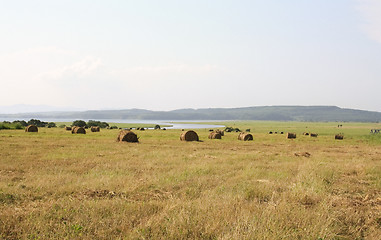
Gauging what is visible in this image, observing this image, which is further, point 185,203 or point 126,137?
point 126,137

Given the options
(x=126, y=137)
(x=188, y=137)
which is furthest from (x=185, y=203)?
(x=188, y=137)

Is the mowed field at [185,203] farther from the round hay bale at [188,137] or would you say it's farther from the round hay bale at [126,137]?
the round hay bale at [188,137]

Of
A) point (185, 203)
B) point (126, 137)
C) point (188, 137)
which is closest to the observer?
point (185, 203)

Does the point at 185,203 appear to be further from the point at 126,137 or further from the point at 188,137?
the point at 188,137

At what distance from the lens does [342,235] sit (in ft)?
20.0

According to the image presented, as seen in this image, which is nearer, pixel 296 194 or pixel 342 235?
pixel 342 235

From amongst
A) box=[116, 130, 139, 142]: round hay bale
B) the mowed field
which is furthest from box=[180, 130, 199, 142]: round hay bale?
the mowed field

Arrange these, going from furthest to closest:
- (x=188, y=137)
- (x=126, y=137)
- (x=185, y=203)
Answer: (x=188, y=137) < (x=126, y=137) < (x=185, y=203)

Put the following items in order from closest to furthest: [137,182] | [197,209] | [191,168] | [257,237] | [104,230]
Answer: [257,237]
[104,230]
[197,209]
[137,182]
[191,168]

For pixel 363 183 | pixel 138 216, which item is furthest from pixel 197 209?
pixel 363 183

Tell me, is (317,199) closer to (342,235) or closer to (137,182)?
(342,235)

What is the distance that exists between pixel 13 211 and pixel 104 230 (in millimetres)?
2450

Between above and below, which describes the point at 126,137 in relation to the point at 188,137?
above

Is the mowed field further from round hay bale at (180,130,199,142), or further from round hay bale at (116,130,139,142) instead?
round hay bale at (180,130,199,142)
